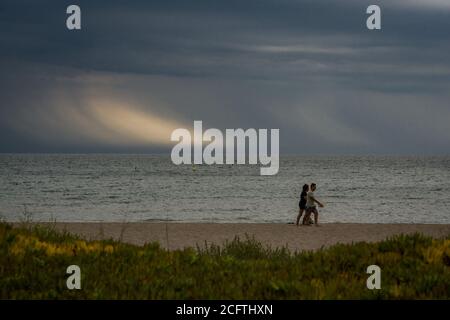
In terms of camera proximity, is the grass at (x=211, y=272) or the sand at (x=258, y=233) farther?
Answer: the sand at (x=258, y=233)

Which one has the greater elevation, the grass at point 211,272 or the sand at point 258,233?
the grass at point 211,272

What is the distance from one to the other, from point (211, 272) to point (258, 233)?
1880cm

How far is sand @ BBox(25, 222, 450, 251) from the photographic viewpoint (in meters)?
23.4

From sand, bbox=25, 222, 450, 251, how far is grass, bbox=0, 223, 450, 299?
11.2 m

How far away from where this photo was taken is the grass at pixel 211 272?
771 cm

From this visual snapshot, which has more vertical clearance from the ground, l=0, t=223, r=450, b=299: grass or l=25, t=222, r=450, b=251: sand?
l=0, t=223, r=450, b=299: grass

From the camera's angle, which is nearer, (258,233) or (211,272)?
(211,272)

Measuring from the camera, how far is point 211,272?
30.0ft

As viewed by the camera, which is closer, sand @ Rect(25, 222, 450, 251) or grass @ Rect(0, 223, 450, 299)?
grass @ Rect(0, 223, 450, 299)

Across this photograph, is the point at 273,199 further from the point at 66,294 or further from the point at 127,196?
the point at 66,294

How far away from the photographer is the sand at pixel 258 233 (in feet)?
76.8

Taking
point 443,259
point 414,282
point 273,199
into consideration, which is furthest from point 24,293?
point 273,199

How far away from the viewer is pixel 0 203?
189 ft

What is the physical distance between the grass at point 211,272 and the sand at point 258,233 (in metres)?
11.2
